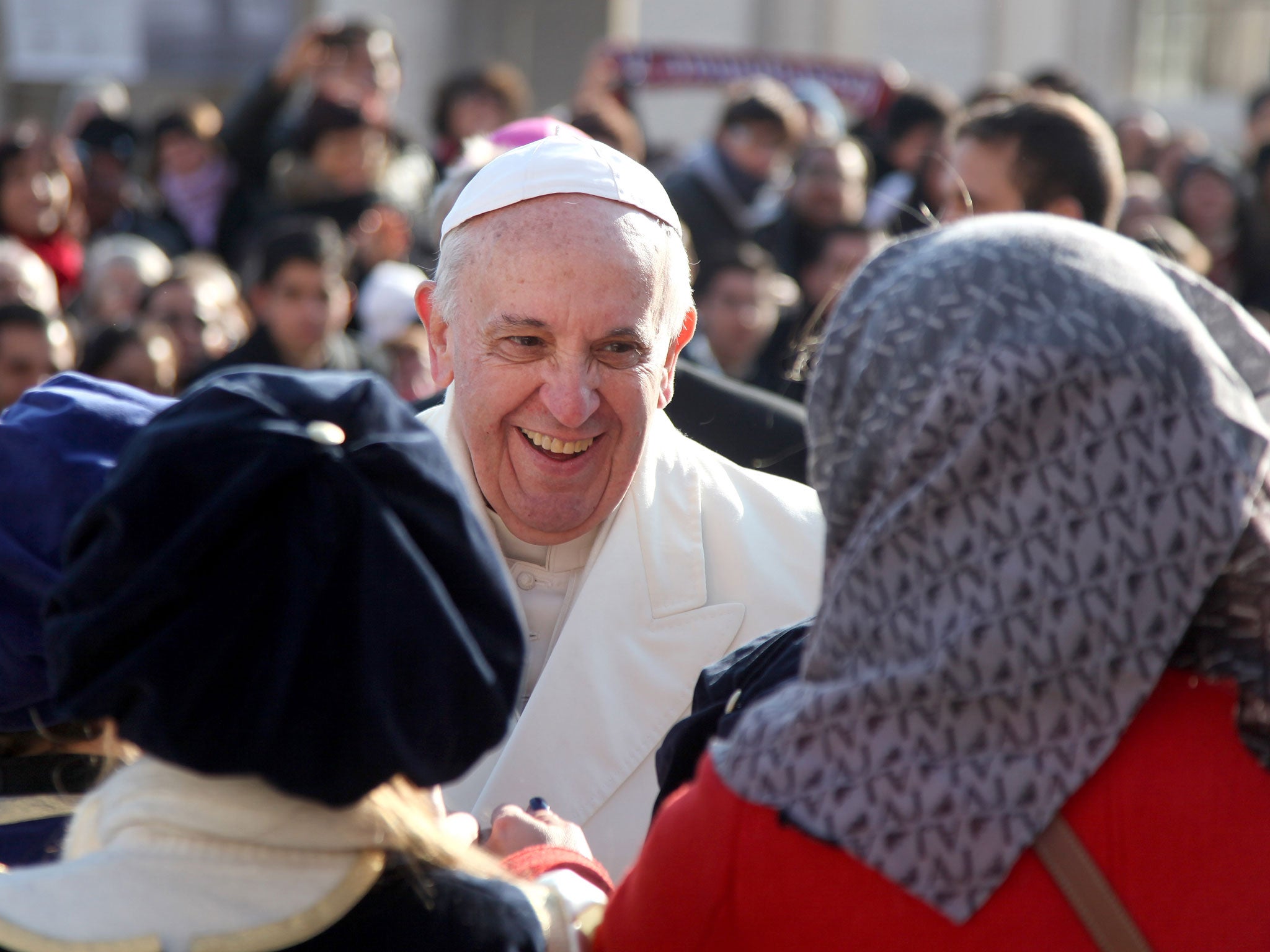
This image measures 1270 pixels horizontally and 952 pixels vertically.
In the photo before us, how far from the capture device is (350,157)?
706 cm

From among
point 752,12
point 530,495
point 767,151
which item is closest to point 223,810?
point 530,495

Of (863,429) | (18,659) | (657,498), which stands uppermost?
(863,429)

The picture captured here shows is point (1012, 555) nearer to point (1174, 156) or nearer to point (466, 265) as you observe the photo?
point (466, 265)

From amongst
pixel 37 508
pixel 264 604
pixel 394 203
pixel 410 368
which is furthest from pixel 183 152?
pixel 264 604

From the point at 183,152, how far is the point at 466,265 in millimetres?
5537

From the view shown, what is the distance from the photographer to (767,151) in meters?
7.80

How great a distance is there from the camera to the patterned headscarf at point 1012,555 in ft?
4.79

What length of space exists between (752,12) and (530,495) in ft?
43.8

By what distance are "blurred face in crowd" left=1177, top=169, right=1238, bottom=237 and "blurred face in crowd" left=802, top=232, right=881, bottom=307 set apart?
3.09m

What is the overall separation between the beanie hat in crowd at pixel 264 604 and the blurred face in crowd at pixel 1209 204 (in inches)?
326

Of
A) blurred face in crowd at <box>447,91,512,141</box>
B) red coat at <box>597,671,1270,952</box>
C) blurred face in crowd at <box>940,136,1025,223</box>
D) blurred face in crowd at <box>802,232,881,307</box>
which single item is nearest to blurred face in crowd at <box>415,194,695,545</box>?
blurred face in crowd at <box>940,136,1025,223</box>

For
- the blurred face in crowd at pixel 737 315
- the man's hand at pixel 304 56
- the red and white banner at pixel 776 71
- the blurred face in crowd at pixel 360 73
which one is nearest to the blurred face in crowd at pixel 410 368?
the blurred face in crowd at pixel 737 315

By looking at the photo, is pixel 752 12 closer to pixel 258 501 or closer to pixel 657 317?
pixel 657 317

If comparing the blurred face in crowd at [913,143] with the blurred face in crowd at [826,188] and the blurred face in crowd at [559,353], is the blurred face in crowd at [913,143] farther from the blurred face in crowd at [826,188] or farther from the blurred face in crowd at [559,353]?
the blurred face in crowd at [559,353]
